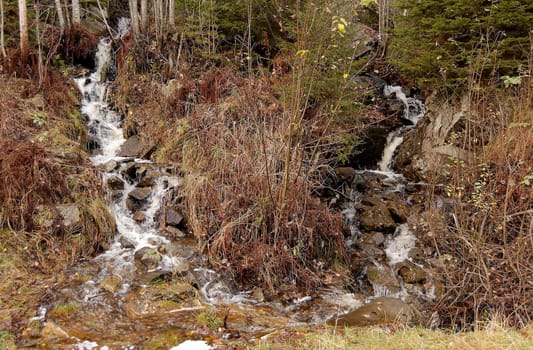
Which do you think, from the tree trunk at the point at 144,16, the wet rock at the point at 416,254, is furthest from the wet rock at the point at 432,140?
the tree trunk at the point at 144,16

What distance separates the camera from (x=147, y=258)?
5469 mm

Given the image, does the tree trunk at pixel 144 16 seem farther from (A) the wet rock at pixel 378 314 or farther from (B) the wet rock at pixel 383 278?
(A) the wet rock at pixel 378 314

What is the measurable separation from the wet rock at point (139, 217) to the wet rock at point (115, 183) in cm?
→ 74

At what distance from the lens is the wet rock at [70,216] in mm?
5453

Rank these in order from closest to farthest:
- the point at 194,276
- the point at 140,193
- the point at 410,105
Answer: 1. the point at 194,276
2. the point at 140,193
3. the point at 410,105

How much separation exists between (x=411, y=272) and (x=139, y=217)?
4608 mm

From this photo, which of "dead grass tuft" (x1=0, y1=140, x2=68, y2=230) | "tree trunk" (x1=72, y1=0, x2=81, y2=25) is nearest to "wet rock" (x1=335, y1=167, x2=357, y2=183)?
"dead grass tuft" (x1=0, y1=140, x2=68, y2=230)

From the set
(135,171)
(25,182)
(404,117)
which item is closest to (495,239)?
(404,117)

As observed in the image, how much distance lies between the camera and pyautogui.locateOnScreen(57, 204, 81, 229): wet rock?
545 centimetres

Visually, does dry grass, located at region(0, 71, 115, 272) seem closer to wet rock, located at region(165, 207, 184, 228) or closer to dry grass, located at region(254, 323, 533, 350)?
wet rock, located at region(165, 207, 184, 228)

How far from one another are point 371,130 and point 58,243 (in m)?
7.26

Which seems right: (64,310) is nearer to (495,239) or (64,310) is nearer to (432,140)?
(495,239)

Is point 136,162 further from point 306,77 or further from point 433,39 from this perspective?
point 433,39

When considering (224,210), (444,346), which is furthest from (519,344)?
(224,210)
